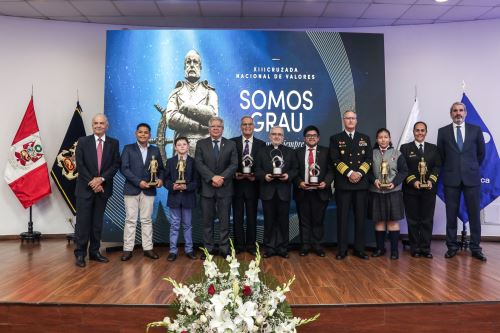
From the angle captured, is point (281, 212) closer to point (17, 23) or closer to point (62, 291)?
point (62, 291)

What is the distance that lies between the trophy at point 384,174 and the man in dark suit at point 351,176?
0.14 metres

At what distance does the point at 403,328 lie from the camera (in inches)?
115

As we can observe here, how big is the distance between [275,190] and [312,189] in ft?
1.48

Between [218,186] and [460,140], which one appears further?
[460,140]

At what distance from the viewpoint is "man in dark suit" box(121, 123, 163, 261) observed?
4.55 metres

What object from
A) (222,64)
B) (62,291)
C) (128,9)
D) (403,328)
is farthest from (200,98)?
(403,328)

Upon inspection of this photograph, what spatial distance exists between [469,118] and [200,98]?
3.68 m

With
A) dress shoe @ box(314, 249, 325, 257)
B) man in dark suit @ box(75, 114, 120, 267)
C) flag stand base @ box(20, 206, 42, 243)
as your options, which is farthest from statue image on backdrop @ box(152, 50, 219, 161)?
flag stand base @ box(20, 206, 42, 243)

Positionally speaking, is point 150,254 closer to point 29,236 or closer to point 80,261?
point 80,261

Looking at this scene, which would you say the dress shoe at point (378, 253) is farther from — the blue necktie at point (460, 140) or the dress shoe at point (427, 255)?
the blue necktie at point (460, 140)

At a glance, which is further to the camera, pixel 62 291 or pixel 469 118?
pixel 469 118

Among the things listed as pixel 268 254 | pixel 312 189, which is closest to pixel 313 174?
pixel 312 189

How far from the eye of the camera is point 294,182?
4898mm

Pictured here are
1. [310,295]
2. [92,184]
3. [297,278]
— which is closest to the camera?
[310,295]
